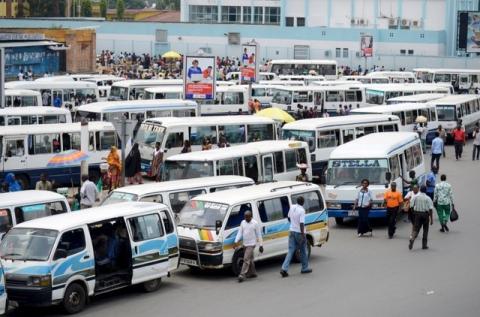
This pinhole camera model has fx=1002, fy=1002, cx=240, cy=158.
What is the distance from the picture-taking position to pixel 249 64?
46.1 metres

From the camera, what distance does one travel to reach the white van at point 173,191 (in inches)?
772

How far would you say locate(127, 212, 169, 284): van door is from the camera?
55.2 feet

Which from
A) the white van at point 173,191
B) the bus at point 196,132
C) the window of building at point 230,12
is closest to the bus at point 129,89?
the bus at point 196,132

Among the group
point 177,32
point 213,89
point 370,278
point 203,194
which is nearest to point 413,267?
point 370,278

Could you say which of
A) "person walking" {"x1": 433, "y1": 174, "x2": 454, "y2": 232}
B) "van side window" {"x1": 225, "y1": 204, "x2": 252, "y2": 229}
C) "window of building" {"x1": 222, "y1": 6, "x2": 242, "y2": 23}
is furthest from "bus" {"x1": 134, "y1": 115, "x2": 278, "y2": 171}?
"window of building" {"x1": 222, "y1": 6, "x2": 242, "y2": 23}

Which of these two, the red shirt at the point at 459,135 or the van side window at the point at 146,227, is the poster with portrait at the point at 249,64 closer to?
the red shirt at the point at 459,135

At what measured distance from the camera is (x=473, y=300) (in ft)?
55.6

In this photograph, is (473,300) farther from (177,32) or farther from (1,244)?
(177,32)

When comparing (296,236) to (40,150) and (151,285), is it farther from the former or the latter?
(40,150)

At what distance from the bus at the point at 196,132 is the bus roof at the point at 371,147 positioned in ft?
23.2

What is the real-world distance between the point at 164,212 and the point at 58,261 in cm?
269

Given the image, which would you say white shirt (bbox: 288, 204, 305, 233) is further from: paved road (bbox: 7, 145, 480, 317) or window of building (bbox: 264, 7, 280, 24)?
window of building (bbox: 264, 7, 280, 24)

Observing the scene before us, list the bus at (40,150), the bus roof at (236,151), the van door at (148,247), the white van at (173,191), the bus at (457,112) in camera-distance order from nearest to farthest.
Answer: the van door at (148,247), the white van at (173,191), the bus roof at (236,151), the bus at (40,150), the bus at (457,112)

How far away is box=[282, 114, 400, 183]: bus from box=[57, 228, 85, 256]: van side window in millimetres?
16147
